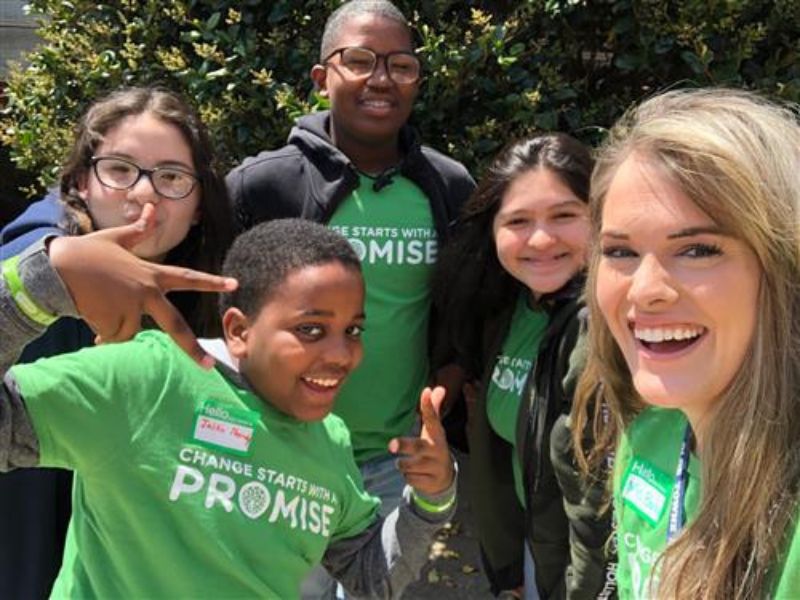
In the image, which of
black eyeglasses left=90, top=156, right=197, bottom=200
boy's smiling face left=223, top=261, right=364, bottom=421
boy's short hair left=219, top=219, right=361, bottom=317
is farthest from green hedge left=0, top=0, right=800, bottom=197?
boy's smiling face left=223, top=261, right=364, bottom=421

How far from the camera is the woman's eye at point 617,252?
5.02ft

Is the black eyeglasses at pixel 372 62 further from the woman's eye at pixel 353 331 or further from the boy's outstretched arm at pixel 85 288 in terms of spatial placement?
the boy's outstretched arm at pixel 85 288

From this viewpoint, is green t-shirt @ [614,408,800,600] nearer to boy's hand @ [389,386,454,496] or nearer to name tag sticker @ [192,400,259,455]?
boy's hand @ [389,386,454,496]

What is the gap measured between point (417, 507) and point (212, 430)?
0.52 metres

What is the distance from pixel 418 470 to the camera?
2.04 m

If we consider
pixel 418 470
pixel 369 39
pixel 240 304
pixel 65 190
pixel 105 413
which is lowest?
pixel 418 470

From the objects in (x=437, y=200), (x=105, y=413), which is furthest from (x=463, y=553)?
(x=105, y=413)

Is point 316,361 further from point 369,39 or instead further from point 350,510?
point 369,39

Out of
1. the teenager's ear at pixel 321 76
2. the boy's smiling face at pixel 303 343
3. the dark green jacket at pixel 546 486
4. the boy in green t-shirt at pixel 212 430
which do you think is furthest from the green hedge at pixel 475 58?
the boy's smiling face at pixel 303 343

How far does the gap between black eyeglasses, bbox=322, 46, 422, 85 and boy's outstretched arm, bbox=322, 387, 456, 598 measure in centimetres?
146

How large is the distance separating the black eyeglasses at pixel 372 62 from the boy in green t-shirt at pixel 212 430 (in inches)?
40.5

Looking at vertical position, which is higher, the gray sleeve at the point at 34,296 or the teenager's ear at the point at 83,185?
the teenager's ear at the point at 83,185

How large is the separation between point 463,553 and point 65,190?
2968 millimetres

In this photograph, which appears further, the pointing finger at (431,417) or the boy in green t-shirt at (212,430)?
the pointing finger at (431,417)
